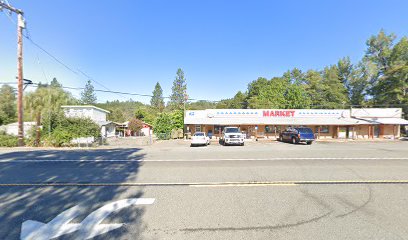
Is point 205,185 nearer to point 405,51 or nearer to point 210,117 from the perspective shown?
point 210,117

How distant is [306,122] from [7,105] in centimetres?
5298

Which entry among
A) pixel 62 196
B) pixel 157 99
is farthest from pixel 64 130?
pixel 157 99

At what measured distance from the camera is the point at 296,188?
17.4 feet

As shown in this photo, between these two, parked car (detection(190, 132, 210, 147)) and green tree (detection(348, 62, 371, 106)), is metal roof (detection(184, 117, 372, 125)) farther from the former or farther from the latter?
green tree (detection(348, 62, 371, 106))

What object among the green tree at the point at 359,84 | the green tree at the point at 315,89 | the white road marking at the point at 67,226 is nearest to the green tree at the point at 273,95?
the green tree at the point at 315,89

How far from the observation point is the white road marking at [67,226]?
3088mm

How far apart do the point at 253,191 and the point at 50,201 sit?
16.3 ft

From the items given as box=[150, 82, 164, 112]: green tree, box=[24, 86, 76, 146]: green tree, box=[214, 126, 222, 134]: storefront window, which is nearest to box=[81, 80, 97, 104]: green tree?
box=[150, 82, 164, 112]: green tree

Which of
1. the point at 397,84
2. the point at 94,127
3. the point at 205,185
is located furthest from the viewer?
the point at 397,84

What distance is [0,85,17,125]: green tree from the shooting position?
3459cm

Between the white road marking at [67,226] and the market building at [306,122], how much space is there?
24.4 m

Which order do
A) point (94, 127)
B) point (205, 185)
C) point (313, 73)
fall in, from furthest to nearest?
point (313, 73) < point (94, 127) < point (205, 185)

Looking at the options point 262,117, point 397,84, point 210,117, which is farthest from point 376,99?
point 210,117

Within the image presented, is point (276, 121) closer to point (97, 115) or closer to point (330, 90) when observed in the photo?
point (330, 90)
